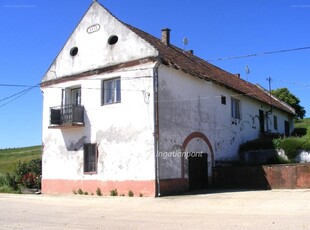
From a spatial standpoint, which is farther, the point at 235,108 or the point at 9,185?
the point at 235,108

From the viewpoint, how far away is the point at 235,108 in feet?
85.7

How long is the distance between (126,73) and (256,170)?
8366 millimetres

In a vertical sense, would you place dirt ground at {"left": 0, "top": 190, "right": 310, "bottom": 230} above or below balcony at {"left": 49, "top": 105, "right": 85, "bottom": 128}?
below

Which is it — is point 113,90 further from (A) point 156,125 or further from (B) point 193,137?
(B) point 193,137

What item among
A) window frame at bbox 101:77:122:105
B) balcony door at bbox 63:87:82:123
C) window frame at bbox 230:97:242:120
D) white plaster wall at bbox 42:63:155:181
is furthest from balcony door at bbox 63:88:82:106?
window frame at bbox 230:97:242:120

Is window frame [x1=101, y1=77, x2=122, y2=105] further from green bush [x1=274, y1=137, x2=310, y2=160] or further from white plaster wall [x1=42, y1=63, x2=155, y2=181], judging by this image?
green bush [x1=274, y1=137, x2=310, y2=160]

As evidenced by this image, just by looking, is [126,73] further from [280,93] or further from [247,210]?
[280,93]

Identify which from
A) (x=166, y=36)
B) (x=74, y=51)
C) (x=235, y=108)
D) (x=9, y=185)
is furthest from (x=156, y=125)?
(x=9, y=185)

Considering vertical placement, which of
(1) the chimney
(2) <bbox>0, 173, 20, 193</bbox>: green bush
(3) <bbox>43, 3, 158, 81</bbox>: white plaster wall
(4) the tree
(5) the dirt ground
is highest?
(4) the tree

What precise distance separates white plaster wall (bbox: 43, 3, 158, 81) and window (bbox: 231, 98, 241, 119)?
338 inches

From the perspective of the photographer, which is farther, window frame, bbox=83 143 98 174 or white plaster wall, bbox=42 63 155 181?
window frame, bbox=83 143 98 174

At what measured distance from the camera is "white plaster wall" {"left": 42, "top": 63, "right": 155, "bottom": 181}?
61.1 ft

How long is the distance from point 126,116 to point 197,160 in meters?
4.61

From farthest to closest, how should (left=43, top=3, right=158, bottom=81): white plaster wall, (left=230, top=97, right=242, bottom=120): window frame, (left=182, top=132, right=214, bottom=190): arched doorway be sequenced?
(left=230, top=97, right=242, bottom=120): window frame
(left=182, top=132, right=214, bottom=190): arched doorway
(left=43, top=3, right=158, bottom=81): white plaster wall
